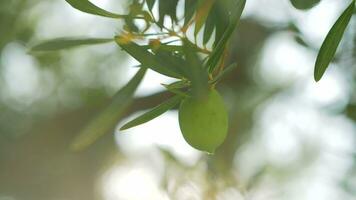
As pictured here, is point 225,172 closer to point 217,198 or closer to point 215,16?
point 217,198

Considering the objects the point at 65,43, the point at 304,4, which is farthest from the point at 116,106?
the point at 304,4

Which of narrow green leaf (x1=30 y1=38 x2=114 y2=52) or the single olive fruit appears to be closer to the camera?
the single olive fruit

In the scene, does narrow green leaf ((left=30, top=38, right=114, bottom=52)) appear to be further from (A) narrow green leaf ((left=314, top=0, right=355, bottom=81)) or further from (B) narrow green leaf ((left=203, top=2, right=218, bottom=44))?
(A) narrow green leaf ((left=314, top=0, right=355, bottom=81))

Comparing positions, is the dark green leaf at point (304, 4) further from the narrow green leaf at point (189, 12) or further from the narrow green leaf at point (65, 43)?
the narrow green leaf at point (65, 43)

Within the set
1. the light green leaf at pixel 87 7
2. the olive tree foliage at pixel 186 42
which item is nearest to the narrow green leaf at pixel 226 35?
the olive tree foliage at pixel 186 42

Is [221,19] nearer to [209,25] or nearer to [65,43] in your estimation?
[209,25]

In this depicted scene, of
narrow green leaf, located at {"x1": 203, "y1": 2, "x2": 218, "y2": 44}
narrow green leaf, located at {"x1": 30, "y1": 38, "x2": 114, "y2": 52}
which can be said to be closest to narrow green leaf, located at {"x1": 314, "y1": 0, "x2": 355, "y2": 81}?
narrow green leaf, located at {"x1": 203, "y1": 2, "x2": 218, "y2": 44}
